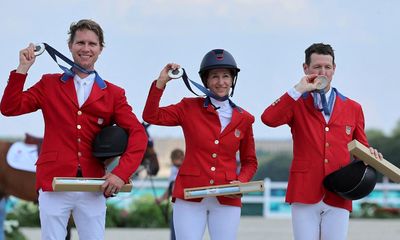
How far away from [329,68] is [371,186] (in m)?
0.88

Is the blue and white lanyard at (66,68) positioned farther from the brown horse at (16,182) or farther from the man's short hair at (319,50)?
the brown horse at (16,182)

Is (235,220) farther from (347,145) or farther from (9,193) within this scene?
(9,193)

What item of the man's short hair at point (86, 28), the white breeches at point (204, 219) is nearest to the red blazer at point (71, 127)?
the man's short hair at point (86, 28)

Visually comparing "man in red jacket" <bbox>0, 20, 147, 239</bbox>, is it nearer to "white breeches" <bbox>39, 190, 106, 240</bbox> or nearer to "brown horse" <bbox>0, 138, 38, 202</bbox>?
"white breeches" <bbox>39, 190, 106, 240</bbox>

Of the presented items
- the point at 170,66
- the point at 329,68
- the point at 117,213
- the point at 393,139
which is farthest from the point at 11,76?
the point at 393,139

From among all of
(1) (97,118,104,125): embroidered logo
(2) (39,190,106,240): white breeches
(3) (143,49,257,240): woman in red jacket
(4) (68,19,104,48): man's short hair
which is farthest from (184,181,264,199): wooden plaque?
(4) (68,19,104,48): man's short hair

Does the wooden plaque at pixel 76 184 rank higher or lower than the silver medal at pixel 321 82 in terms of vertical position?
lower

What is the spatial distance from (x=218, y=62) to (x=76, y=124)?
112 centimetres

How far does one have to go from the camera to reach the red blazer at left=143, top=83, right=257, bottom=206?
6.61 m

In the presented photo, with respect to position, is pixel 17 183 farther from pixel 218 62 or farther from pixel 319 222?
pixel 319 222

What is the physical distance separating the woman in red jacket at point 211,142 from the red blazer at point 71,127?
1.11ft

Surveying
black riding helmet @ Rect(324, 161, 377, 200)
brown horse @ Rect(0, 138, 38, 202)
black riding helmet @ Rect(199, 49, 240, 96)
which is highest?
black riding helmet @ Rect(199, 49, 240, 96)

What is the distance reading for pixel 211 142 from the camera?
6641mm

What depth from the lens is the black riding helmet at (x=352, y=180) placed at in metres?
6.49
